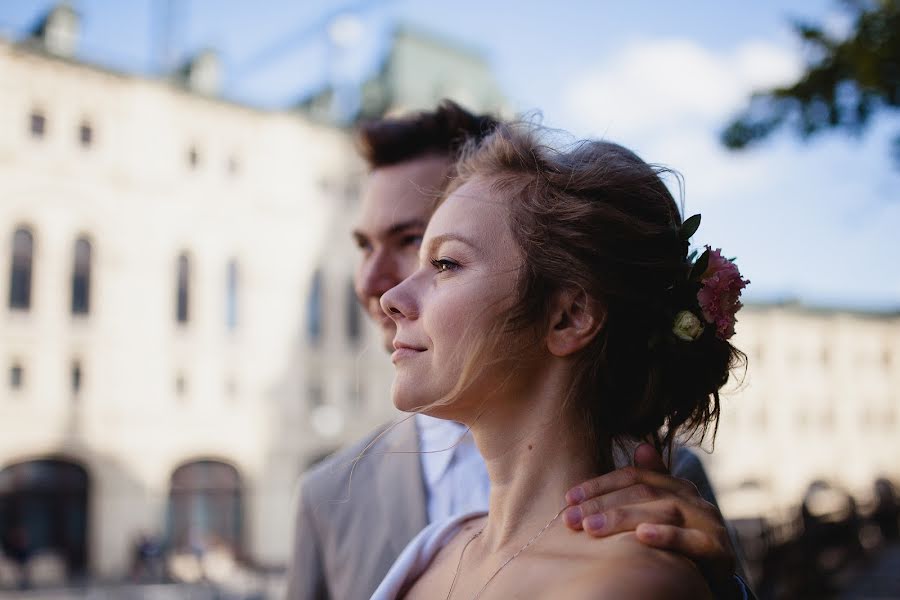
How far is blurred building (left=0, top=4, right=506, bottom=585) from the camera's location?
21.3 meters

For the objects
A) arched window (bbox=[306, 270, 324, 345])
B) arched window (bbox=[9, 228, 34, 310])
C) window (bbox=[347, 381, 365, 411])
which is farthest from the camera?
window (bbox=[347, 381, 365, 411])

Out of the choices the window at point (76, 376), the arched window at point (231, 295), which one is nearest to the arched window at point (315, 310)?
the arched window at point (231, 295)

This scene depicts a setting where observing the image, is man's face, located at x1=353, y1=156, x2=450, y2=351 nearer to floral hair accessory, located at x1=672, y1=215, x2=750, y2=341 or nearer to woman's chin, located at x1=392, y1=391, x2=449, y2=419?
woman's chin, located at x1=392, y1=391, x2=449, y2=419

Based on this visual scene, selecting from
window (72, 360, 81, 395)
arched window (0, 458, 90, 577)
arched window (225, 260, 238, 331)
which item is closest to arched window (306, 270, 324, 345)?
arched window (225, 260, 238, 331)

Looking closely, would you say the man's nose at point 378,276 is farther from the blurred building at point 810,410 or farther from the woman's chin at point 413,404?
the blurred building at point 810,410

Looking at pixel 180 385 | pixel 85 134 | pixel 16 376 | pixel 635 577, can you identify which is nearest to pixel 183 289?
pixel 180 385

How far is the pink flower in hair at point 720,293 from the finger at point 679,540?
1.40 ft

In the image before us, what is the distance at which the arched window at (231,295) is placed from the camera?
80.8ft

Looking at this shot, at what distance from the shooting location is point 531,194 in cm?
164

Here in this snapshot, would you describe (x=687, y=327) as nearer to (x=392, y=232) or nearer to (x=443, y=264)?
(x=443, y=264)

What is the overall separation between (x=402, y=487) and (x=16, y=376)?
21.3m

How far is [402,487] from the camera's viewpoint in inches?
89.8

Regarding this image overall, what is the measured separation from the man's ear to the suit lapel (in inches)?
27.9

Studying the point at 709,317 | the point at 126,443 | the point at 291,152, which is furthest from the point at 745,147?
the point at 291,152
